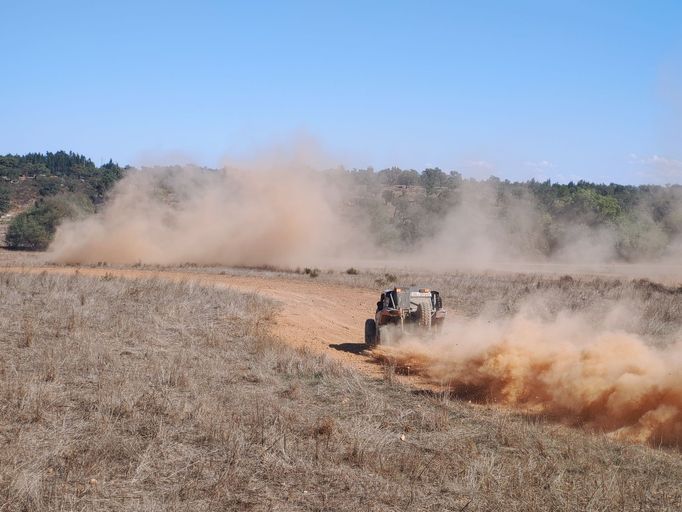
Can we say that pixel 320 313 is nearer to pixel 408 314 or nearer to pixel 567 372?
pixel 408 314

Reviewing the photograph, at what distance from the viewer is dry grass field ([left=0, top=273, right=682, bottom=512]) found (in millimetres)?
6680

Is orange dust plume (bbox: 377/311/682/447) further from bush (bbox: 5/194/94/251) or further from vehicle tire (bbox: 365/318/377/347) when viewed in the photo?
bush (bbox: 5/194/94/251)

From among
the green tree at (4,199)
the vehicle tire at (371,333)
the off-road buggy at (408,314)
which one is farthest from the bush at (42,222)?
the off-road buggy at (408,314)

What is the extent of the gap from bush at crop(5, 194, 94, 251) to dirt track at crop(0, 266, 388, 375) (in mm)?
28524

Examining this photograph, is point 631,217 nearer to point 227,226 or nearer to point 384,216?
point 384,216

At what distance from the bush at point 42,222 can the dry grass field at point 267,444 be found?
156ft

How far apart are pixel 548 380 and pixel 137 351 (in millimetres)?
7707

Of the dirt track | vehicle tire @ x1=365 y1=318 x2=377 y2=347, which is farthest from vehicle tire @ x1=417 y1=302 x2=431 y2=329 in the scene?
the dirt track

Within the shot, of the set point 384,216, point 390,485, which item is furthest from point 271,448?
point 384,216

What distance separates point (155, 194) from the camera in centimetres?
4481

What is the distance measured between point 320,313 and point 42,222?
43.0 m

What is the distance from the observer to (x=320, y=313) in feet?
78.6

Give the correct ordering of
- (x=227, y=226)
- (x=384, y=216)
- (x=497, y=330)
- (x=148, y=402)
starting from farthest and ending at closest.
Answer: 1. (x=384, y=216)
2. (x=227, y=226)
3. (x=497, y=330)
4. (x=148, y=402)

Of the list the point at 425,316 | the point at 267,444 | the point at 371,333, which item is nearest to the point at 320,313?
the point at 371,333
